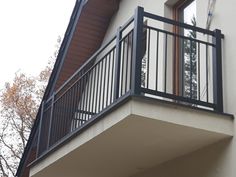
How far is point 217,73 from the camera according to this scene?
21.3 ft

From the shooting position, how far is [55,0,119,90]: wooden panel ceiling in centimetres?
1127

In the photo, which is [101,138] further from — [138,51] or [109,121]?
[138,51]

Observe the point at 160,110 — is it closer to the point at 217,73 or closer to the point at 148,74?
the point at 148,74

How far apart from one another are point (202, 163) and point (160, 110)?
1171mm

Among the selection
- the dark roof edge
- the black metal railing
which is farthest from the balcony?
the dark roof edge

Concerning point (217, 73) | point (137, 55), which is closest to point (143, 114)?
Result: point (137, 55)

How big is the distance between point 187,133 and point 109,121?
3.29 feet

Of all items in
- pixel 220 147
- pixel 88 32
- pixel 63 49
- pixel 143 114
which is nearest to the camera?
pixel 143 114

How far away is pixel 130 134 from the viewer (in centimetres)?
639

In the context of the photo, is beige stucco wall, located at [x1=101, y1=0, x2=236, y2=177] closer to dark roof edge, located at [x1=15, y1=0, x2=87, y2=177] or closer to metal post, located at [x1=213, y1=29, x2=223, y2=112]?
metal post, located at [x1=213, y1=29, x2=223, y2=112]

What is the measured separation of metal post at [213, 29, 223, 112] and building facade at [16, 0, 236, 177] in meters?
0.01

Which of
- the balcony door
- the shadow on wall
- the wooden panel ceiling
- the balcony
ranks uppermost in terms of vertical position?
the wooden panel ceiling

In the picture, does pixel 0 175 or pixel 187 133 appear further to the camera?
pixel 0 175

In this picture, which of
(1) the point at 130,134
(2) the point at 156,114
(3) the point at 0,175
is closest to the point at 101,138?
(1) the point at 130,134
